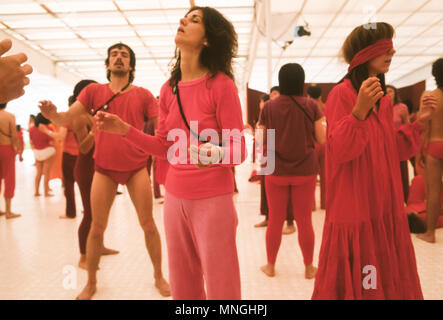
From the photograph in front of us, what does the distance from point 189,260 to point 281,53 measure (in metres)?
10.4

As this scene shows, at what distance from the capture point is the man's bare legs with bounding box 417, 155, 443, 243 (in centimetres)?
289

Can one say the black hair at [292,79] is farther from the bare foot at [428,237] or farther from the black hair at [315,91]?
the bare foot at [428,237]

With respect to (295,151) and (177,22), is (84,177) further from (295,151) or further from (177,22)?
(177,22)

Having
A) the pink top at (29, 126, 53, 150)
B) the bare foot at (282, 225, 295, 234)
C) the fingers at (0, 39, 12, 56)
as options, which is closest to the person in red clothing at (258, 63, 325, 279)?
the bare foot at (282, 225, 295, 234)

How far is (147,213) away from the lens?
2.07 m

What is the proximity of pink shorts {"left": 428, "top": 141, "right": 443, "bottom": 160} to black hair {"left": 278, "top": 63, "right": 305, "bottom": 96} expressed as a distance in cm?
159

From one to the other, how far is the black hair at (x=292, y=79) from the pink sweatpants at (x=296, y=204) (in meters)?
0.64

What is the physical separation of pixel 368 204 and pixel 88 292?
186 centimetres

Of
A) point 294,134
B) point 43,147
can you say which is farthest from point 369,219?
point 43,147

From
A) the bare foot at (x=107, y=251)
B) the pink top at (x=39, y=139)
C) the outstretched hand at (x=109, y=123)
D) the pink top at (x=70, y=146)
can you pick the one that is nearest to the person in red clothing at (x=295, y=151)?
the outstretched hand at (x=109, y=123)

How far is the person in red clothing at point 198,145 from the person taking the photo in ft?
3.81

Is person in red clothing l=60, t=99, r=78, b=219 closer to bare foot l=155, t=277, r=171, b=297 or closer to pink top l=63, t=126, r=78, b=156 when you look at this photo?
pink top l=63, t=126, r=78, b=156
